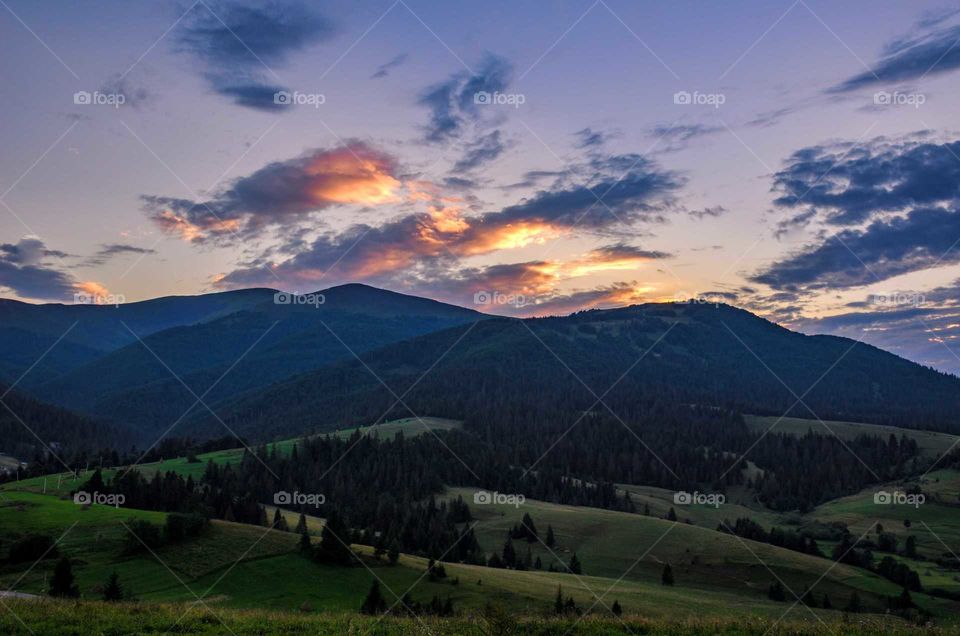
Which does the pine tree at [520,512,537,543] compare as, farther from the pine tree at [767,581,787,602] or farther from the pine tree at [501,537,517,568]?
the pine tree at [767,581,787,602]

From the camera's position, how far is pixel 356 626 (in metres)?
25.0

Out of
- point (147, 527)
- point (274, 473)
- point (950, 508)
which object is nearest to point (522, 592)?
point (147, 527)

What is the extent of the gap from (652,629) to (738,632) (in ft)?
10.1

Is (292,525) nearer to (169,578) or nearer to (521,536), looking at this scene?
(521,536)

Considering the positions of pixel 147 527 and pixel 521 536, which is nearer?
pixel 147 527

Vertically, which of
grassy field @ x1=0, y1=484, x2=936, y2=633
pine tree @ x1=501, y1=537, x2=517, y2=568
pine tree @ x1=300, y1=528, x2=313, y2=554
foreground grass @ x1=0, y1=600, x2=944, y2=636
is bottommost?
pine tree @ x1=501, y1=537, x2=517, y2=568

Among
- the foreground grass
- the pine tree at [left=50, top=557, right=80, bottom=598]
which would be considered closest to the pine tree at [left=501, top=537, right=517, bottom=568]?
the pine tree at [left=50, top=557, right=80, bottom=598]

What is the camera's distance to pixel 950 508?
7244 inches

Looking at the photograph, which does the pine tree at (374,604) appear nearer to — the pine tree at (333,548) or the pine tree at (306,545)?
the pine tree at (333,548)

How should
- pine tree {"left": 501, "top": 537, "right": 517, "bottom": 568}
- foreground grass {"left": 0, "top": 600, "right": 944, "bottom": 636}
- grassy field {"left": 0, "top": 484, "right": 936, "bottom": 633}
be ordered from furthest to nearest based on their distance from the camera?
1. pine tree {"left": 501, "top": 537, "right": 517, "bottom": 568}
2. grassy field {"left": 0, "top": 484, "right": 936, "bottom": 633}
3. foreground grass {"left": 0, "top": 600, "right": 944, "bottom": 636}

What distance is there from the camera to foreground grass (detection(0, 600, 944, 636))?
2353cm

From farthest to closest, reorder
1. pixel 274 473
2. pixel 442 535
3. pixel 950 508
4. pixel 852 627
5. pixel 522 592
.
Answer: pixel 274 473
pixel 950 508
pixel 442 535
pixel 522 592
pixel 852 627

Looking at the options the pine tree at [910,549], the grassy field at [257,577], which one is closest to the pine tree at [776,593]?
the grassy field at [257,577]

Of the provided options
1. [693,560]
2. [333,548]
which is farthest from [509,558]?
[333,548]
